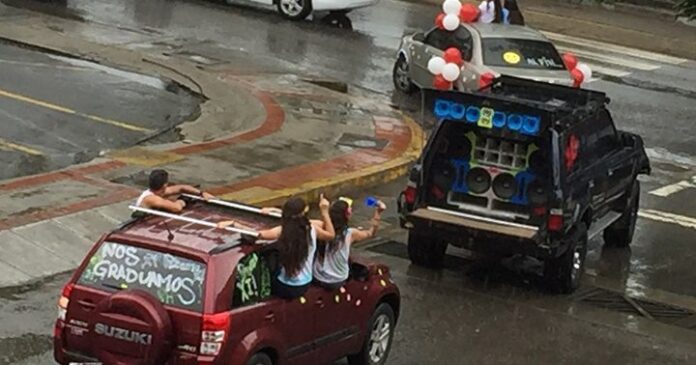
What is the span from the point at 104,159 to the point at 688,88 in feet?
46.8

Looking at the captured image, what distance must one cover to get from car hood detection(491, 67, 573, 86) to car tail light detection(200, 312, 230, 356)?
544 inches

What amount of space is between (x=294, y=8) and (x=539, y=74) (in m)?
9.02

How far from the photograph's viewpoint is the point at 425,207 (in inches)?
545

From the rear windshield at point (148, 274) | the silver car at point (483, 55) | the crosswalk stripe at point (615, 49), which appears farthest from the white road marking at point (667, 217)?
the crosswalk stripe at point (615, 49)

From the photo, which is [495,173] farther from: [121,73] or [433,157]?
[121,73]

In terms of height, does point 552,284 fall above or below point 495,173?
below

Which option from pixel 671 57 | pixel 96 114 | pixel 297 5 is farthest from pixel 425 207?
pixel 671 57

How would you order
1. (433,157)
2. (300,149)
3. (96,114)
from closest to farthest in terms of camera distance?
(433,157)
(300,149)
(96,114)

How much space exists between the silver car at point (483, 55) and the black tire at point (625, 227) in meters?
6.03

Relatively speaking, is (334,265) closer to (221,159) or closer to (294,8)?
(221,159)

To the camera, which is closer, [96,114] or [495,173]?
[495,173]

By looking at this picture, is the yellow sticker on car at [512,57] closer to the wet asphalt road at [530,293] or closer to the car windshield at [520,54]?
the car windshield at [520,54]

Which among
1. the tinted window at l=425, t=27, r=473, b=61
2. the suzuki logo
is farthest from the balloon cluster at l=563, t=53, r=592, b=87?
the suzuki logo

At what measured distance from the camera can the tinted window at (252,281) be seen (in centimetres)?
891
